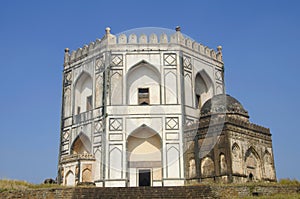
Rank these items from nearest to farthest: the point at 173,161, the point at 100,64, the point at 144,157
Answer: the point at 173,161 → the point at 144,157 → the point at 100,64

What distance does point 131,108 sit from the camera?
2328cm

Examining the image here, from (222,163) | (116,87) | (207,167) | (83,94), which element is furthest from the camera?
(83,94)

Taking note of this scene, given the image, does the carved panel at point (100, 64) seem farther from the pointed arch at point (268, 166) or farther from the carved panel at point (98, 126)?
the pointed arch at point (268, 166)

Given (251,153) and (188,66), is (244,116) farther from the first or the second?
(188,66)

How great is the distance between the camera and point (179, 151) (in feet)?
73.3

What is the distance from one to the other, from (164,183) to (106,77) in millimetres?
7514

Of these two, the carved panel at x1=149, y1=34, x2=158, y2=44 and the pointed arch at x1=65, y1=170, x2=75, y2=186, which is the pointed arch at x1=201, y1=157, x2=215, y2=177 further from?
the carved panel at x1=149, y1=34, x2=158, y2=44

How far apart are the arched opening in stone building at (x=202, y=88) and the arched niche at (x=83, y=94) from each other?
7.26m

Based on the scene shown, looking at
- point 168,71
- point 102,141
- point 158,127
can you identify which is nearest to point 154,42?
point 168,71

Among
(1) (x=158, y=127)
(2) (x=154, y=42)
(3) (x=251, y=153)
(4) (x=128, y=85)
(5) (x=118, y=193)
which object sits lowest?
(5) (x=118, y=193)

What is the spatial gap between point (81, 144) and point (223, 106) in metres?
9.61

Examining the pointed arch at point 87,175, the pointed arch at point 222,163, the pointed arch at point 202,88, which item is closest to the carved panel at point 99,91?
the pointed arch at point 87,175

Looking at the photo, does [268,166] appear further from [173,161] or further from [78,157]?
[78,157]

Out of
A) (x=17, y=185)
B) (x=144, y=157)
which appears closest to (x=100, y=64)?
(x=144, y=157)
